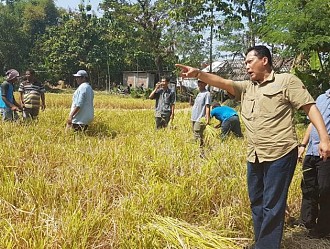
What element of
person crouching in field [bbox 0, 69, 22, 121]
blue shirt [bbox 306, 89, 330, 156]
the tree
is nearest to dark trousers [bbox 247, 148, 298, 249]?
blue shirt [bbox 306, 89, 330, 156]

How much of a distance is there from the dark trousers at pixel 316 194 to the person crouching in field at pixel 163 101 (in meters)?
3.88

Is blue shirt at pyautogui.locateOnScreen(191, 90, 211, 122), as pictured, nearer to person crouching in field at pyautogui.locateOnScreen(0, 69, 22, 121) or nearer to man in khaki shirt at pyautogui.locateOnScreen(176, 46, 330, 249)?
person crouching in field at pyautogui.locateOnScreen(0, 69, 22, 121)

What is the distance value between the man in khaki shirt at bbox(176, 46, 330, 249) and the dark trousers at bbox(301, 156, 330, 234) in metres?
0.76

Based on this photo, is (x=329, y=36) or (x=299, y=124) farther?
(x=299, y=124)

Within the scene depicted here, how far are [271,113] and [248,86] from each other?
31 centimetres

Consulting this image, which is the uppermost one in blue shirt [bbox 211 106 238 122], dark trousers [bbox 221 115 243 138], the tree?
the tree

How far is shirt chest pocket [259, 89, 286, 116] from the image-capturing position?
8.11 ft

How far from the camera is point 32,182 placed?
318 cm

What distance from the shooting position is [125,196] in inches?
124

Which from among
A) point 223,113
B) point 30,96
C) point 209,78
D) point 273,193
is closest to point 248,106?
point 209,78

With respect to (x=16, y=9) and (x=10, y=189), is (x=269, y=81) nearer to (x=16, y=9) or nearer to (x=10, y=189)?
(x=10, y=189)

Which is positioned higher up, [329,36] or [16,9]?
[16,9]

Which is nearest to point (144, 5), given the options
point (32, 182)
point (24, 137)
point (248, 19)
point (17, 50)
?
point (248, 19)

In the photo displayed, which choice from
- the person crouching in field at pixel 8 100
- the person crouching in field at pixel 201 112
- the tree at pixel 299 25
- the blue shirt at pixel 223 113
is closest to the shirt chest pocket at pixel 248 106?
the person crouching in field at pixel 201 112
